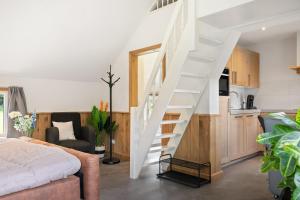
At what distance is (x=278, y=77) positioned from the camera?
5312 mm

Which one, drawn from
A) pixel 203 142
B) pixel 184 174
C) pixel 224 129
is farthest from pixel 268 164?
pixel 224 129

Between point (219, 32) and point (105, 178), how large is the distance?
8.47ft

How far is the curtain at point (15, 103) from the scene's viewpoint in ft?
14.0

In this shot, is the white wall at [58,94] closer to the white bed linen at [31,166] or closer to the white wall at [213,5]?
the white bed linen at [31,166]

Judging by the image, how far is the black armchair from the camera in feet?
13.8

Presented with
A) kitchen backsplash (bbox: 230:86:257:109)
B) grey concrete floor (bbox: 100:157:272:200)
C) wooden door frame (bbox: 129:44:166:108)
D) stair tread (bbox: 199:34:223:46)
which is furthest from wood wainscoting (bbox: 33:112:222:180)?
kitchen backsplash (bbox: 230:86:257:109)

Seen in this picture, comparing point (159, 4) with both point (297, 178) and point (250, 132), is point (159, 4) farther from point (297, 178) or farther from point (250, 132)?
point (297, 178)

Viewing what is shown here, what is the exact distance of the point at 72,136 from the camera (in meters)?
4.61

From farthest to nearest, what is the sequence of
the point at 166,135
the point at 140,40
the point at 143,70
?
the point at 143,70, the point at 140,40, the point at 166,135

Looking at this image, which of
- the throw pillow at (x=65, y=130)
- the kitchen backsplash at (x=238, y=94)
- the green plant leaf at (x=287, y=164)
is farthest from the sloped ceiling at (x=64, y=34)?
the green plant leaf at (x=287, y=164)

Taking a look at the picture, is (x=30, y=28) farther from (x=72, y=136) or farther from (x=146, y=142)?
(x=146, y=142)

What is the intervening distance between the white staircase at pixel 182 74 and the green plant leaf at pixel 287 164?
1964mm

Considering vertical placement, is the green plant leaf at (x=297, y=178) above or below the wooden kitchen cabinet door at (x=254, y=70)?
below

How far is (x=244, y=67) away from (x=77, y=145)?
3519mm
